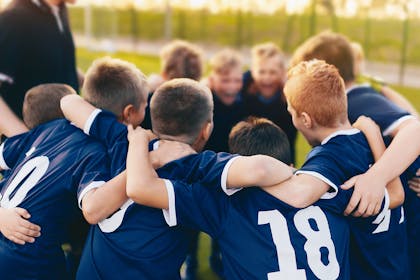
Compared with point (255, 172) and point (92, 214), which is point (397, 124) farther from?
point (92, 214)

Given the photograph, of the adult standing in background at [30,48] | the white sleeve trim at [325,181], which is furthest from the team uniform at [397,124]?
the adult standing in background at [30,48]

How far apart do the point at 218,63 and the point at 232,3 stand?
25.6 m

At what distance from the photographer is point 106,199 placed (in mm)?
2346

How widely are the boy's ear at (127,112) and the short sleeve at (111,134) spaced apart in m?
0.14

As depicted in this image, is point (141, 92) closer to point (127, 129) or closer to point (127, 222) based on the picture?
point (127, 129)

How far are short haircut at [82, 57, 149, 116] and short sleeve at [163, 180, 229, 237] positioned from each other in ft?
2.18

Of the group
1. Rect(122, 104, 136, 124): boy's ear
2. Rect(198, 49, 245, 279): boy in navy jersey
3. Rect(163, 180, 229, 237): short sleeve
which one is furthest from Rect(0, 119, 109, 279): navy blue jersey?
Rect(198, 49, 245, 279): boy in navy jersey

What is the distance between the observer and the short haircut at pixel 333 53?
126 inches

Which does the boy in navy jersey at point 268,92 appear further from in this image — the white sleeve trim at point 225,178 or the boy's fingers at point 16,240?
the boy's fingers at point 16,240

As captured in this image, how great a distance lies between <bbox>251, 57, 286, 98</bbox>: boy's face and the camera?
14.9ft

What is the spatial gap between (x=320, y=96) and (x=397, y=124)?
1.68 ft

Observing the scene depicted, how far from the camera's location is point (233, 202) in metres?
2.38

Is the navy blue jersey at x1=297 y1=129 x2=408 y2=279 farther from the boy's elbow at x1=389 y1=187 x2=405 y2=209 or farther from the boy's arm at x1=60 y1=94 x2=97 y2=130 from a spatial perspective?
the boy's arm at x1=60 y1=94 x2=97 y2=130

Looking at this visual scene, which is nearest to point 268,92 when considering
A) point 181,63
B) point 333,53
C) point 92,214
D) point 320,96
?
point 181,63
